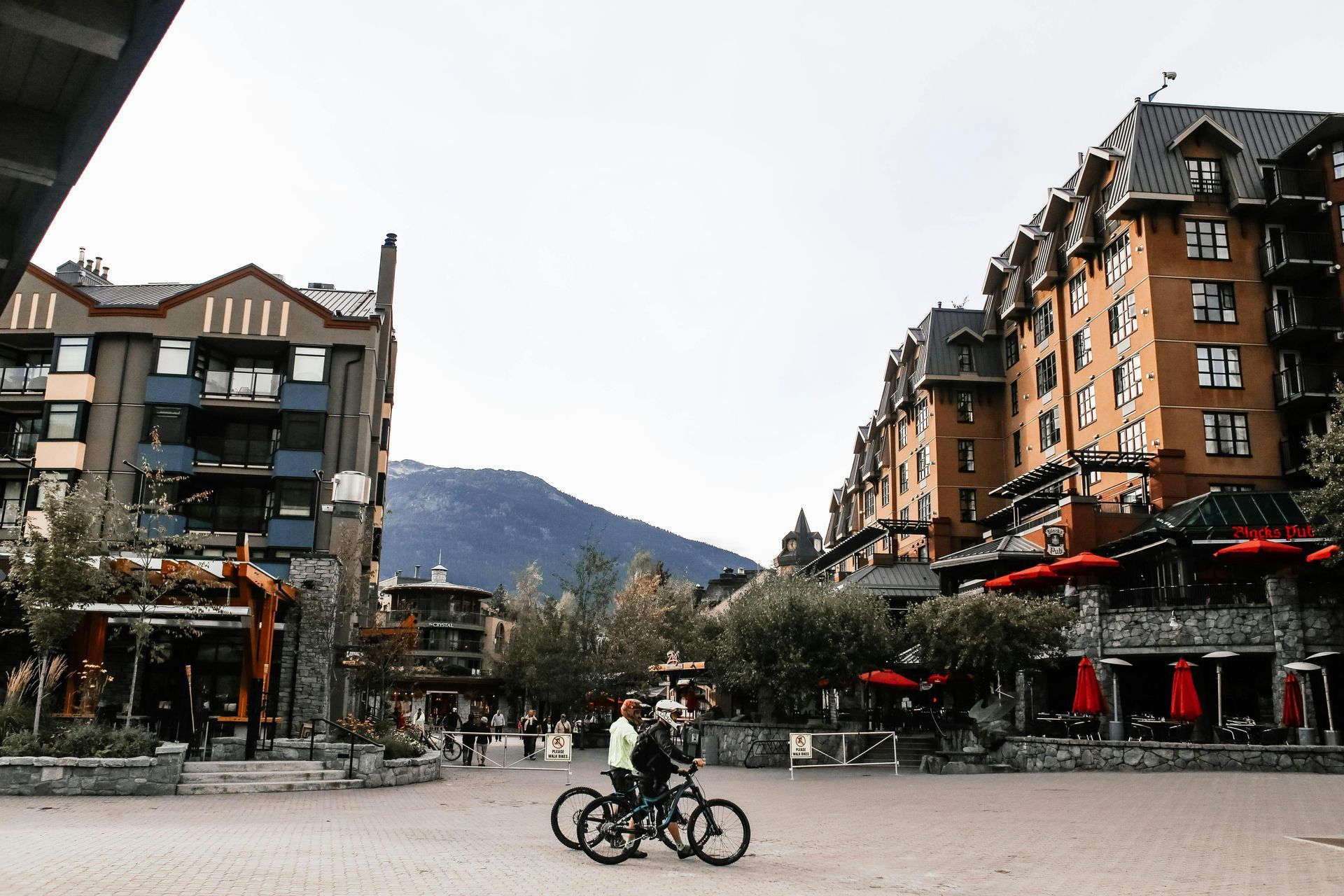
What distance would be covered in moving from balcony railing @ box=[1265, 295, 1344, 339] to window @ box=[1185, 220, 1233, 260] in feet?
10.2

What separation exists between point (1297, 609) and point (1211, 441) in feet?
35.4

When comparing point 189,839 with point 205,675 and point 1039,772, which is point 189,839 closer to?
point 1039,772

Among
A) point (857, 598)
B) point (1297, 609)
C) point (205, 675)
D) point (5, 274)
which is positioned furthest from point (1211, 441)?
point (5, 274)

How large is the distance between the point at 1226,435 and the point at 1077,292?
998 centimetres

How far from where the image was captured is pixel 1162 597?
33125mm

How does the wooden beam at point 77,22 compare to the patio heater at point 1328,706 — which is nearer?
the wooden beam at point 77,22

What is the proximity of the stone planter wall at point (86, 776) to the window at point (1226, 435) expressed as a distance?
116 ft

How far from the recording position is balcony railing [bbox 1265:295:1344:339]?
3766 cm

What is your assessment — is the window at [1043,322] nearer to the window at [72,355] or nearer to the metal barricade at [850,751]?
the metal barricade at [850,751]

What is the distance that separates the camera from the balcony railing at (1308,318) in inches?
1483

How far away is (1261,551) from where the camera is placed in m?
29.1

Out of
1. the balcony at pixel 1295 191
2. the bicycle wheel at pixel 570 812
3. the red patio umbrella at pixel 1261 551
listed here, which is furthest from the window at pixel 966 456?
the bicycle wheel at pixel 570 812

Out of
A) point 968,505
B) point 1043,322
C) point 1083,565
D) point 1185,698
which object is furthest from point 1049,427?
point 1185,698

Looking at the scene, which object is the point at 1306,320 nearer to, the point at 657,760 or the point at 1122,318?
the point at 1122,318
